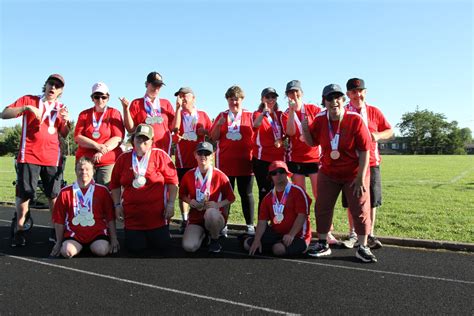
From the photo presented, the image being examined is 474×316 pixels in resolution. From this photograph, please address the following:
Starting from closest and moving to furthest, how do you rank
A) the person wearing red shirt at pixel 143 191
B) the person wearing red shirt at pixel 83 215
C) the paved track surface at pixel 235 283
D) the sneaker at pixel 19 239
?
the paved track surface at pixel 235 283, the person wearing red shirt at pixel 83 215, the person wearing red shirt at pixel 143 191, the sneaker at pixel 19 239

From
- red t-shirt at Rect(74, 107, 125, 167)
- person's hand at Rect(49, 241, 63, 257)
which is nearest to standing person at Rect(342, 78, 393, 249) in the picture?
red t-shirt at Rect(74, 107, 125, 167)

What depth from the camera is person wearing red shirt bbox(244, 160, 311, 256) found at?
566 cm

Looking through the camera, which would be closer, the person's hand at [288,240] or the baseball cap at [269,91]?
the person's hand at [288,240]

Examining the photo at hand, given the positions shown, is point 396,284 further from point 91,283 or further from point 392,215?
point 392,215

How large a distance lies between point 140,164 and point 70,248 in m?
1.42

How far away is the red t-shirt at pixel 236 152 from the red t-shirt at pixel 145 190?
102 centimetres

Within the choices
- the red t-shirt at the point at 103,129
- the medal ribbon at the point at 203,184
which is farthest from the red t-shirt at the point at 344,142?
the red t-shirt at the point at 103,129

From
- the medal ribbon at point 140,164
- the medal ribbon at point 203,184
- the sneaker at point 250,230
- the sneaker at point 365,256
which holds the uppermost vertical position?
the medal ribbon at point 140,164

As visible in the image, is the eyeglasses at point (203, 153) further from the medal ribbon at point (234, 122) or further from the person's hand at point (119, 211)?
the person's hand at point (119, 211)

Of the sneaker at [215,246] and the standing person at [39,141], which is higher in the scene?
the standing person at [39,141]

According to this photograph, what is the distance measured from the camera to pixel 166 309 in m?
3.84

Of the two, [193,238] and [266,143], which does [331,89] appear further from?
→ [193,238]

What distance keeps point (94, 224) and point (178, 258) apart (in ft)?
4.01

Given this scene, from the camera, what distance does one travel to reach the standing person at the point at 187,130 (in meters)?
6.79
